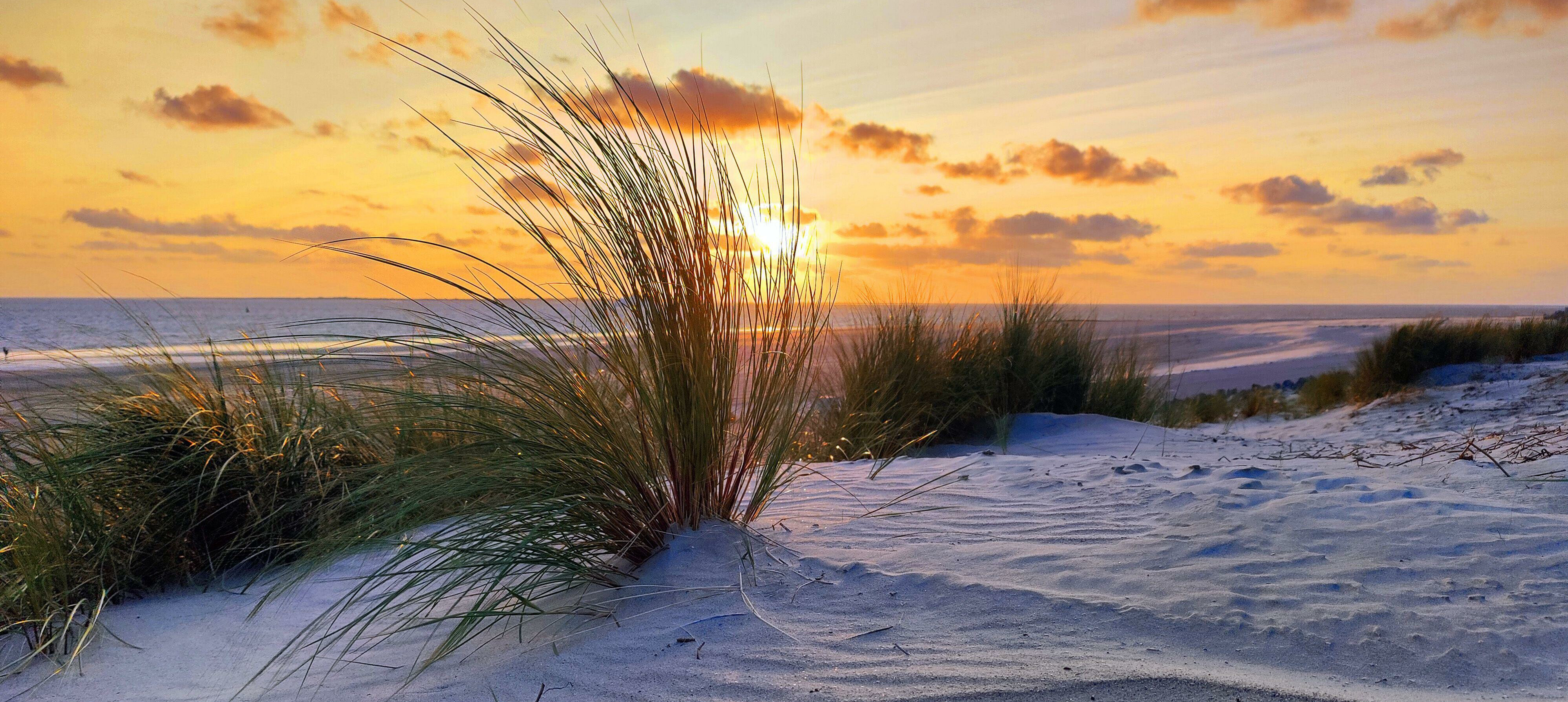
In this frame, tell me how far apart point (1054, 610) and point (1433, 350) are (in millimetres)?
8839

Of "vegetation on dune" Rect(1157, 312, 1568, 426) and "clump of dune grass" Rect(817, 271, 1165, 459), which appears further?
"vegetation on dune" Rect(1157, 312, 1568, 426)

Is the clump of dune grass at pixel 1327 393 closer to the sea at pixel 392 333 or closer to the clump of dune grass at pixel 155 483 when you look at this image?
the sea at pixel 392 333

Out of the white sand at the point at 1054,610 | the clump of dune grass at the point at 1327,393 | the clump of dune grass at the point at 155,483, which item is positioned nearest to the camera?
the white sand at the point at 1054,610

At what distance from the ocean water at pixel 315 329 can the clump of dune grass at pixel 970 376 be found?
36cm

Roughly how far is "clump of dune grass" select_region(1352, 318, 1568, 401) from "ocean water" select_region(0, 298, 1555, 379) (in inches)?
20.2

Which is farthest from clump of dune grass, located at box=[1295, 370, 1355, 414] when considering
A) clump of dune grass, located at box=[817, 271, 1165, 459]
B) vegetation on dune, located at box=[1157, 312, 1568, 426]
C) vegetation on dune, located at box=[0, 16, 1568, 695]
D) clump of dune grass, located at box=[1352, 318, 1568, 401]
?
vegetation on dune, located at box=[0, 16, 1568, 695]

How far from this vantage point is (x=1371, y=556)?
228 cm

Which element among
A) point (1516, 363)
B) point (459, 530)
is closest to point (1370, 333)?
point (1516, 363)

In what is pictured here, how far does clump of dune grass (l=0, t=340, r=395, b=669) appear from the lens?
2.86m

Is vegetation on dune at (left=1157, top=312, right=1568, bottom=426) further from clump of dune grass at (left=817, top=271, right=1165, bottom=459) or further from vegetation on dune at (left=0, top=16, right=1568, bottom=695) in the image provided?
vegetation on dune at (left=0, top=16, right=1568, bottom=695)

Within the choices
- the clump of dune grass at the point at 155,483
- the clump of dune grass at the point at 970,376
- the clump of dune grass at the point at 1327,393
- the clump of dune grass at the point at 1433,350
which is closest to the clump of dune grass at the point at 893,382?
the clump of dune grass at the point at 970,376

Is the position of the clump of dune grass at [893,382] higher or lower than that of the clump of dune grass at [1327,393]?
higher

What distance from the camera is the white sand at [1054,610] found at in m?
1.75

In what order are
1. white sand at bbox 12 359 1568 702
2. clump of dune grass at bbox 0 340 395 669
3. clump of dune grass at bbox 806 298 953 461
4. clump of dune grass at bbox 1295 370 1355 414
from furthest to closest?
clump of dune grass at bbox 1295 370 1355 414, clump of dune grass at bbox 806 298 953 461, clump of dune grass at bbox 0 340 395 669, white sand at bbox 12 359 1568 702
